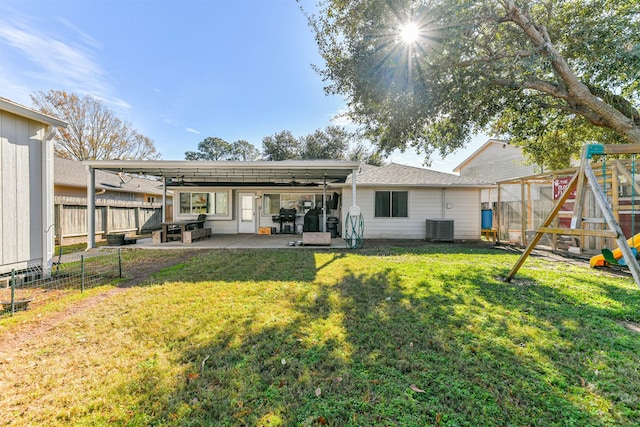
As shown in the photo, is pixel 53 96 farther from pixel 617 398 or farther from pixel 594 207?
pixel 594 207

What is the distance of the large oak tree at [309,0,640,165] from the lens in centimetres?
625

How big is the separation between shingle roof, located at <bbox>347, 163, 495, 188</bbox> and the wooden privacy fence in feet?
36.1

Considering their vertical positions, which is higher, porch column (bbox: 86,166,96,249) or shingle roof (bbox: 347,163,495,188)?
shingle roof (bbox: 347,163,495,188)

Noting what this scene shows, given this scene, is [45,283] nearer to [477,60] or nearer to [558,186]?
[477,60]

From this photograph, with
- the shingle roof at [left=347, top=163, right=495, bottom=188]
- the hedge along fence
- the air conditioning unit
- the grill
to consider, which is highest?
the shingle roof at [left=347, top=163, right=495, bottom=188]

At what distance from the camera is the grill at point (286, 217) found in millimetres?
13086

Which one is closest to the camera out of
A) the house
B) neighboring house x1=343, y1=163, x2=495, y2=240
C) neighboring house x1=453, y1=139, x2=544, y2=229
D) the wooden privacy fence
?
the house

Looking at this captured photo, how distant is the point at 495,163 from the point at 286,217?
17910mm

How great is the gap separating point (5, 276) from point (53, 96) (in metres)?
22.9

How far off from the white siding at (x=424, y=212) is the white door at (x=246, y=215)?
497 centimetres

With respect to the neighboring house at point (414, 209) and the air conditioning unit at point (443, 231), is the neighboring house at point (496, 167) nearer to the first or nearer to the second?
the neighboring house at point (414, 209)

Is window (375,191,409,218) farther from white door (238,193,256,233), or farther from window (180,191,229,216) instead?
window (180,191,229,216)

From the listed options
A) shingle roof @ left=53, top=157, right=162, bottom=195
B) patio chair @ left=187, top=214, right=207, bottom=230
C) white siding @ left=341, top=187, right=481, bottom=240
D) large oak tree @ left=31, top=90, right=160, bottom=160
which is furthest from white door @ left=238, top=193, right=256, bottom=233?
large oak tree @ left=31, top=90, right=160, bottom=160

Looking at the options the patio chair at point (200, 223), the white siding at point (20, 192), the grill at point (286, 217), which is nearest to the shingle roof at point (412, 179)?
the grill at point (286, 217)
